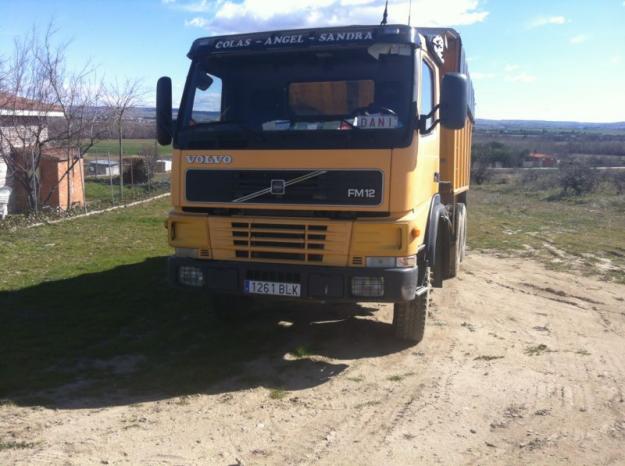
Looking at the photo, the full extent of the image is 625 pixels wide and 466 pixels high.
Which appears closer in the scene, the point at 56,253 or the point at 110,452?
the point at 110,452

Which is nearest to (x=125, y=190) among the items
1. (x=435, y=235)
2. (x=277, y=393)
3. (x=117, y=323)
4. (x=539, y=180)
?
(x=117, y=323)

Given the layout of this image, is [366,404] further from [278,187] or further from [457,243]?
[457,243]

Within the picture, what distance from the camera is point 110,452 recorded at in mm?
4066

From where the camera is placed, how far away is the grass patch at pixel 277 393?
16.7ft

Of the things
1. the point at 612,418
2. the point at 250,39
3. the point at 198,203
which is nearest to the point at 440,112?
the point at 250,39

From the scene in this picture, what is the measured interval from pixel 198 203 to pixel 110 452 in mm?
Answer: 2345

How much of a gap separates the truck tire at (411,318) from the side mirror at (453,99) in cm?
153

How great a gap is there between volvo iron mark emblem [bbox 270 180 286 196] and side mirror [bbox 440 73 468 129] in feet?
4.89

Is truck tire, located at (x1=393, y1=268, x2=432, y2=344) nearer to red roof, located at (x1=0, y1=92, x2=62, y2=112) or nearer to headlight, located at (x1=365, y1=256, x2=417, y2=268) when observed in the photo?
headlight, located at (x1=365, y1=256, x2=417, y2=268)

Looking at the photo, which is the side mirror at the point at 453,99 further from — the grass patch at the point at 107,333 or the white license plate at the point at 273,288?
the grass patch at the point at 107,333

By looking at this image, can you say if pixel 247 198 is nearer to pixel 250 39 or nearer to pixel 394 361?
pixel 250 39

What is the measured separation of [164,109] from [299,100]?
52.0 inches

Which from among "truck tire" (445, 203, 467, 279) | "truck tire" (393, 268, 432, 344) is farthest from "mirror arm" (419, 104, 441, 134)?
"truck tire" (445, 203, 467, 279)

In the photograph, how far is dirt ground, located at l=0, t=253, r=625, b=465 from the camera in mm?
4137
